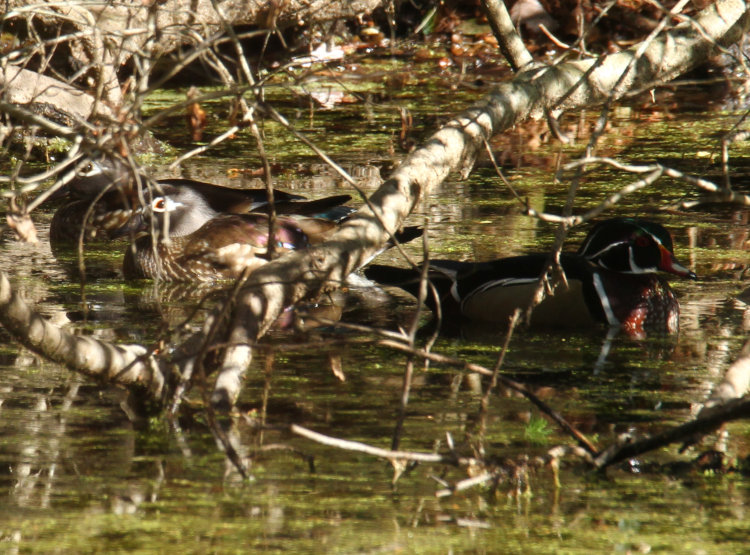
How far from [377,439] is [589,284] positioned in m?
2.09

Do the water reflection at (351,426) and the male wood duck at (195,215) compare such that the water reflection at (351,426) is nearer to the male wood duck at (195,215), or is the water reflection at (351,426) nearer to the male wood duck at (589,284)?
the male wood duck at (589,284)

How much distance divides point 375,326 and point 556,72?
1413 millimetres

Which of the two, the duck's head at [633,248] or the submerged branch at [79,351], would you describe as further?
the duck's head at [633,248]

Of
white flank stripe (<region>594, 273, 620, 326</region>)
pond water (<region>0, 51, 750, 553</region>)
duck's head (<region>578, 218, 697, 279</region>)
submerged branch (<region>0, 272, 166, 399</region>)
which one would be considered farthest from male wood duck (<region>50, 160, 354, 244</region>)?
submerged branch (<region>0, 272, 166, 399</region>)

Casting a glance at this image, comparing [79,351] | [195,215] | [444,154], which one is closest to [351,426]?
[79,351]

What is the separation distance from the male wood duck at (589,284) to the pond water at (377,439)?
0.15 m

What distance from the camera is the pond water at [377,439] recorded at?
9.71 feet

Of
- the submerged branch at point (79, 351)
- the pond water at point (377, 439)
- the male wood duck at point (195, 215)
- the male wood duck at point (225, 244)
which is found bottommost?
the pond water at point (377, 439)

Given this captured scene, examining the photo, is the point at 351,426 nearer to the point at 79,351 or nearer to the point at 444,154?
the point at 79,351

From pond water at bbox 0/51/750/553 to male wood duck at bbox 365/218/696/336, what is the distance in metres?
0.15

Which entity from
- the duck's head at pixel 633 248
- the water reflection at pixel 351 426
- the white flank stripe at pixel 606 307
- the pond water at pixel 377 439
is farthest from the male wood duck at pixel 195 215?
the white flank stripe at pixel 606 307

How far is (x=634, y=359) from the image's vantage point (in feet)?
16.2

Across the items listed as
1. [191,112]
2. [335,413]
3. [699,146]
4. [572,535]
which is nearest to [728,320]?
[335,413]

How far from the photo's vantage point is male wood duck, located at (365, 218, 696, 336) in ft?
17.9
